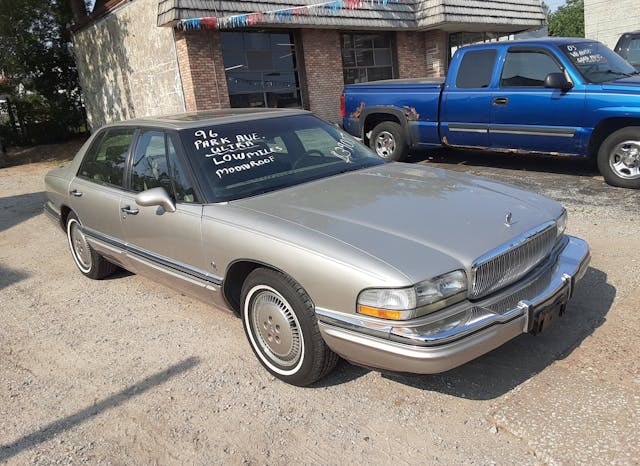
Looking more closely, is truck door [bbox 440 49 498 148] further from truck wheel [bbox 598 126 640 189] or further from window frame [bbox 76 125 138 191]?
window frame [bbox 76 125 138 191]

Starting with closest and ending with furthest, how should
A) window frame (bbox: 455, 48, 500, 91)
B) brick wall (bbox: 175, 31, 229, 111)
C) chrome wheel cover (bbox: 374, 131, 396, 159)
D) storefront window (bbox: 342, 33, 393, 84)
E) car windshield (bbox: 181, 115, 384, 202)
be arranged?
car windshield (bbox: 181, 115, 384, 202) → window frame (bbox: 455, 48, 500, 91) → chrome wheel cover (bbox: 374, 131, 396, 159) → brick wall (bbox: 175, 31, 229, 111) → storefront window (bbox: 342, 33, 393, 84)

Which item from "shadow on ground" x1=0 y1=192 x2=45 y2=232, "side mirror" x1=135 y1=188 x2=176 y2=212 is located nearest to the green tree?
"shadow on ground" x1=0 y1=192 x2=45 y2=232

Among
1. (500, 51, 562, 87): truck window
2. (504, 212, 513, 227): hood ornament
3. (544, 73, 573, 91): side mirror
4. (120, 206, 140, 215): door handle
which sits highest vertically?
(500, 51, 562, 87): truck window

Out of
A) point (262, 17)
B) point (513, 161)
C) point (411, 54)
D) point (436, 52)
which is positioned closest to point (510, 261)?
point (513, 161)

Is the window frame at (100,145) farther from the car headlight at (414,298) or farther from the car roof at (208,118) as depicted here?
the car headlight at (414,298)

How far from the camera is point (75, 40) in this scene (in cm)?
1817

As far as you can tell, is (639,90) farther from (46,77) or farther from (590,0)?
(590,0)

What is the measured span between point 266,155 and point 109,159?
5.09ft

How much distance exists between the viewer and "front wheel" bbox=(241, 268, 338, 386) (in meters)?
2.90

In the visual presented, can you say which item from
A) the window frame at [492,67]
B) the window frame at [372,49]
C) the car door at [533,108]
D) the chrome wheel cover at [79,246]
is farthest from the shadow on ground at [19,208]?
the window frame at [372,49]

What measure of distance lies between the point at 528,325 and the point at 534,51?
5.79 metres

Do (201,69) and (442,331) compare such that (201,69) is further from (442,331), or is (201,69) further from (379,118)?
(442,331)

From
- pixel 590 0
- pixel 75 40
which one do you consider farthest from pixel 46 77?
pixel 590 0

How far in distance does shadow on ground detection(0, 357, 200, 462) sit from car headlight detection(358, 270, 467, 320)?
1.50 m
